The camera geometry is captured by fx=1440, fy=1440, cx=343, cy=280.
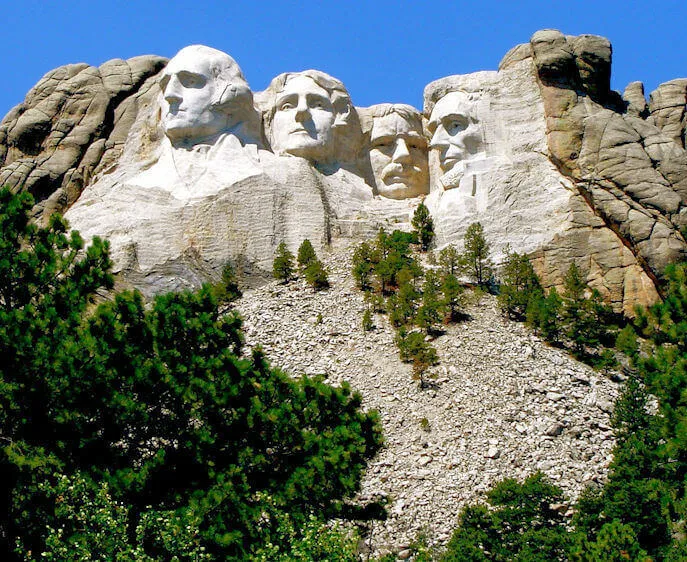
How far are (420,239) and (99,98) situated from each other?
32.8 feet

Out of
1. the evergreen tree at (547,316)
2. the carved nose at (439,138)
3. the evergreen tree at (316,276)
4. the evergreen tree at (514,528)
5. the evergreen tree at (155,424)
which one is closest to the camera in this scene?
the evergreen tree at (155,424)

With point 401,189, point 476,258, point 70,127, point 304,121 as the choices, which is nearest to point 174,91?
point 304,121

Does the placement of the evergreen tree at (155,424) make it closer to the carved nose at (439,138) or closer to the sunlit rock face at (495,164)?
the sunlit rock face at (495,164)

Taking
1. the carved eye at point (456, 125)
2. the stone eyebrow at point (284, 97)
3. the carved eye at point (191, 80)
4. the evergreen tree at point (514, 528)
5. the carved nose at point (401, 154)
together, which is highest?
the stone eyebrow at point (284, 97)

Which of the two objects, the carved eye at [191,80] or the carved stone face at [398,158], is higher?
the carved eye at [191,80]

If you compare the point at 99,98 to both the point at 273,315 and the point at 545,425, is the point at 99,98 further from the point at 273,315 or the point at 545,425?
the point at 545,425

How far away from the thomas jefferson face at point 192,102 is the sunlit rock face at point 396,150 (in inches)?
193

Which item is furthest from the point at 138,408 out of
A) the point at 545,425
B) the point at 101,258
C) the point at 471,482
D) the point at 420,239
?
the point at 420,239

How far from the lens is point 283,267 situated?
3481 centimetres

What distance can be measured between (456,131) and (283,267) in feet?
22.3

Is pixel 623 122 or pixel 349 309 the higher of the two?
pixel 623 122

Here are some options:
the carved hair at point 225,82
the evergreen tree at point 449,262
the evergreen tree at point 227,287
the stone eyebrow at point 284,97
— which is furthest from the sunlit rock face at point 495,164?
the evergreen tree at point 227,287

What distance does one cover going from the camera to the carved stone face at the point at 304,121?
3825 centimetres

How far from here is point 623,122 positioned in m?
37.0
